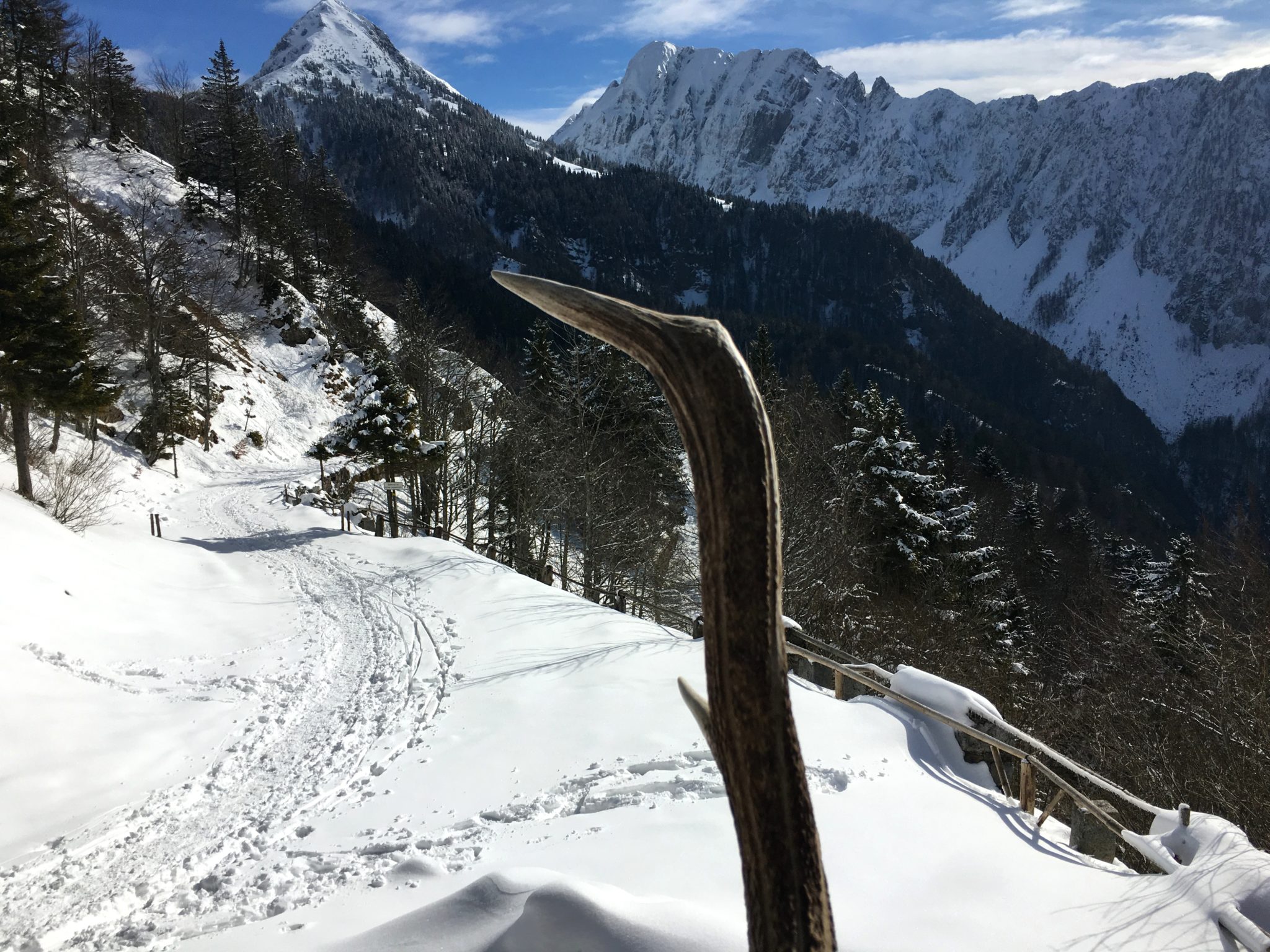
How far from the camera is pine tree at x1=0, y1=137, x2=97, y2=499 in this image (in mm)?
14695

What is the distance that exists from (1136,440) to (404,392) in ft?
490

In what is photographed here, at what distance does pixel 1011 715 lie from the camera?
1903cm

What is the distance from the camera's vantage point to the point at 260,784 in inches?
296

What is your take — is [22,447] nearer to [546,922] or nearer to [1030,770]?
[546,922]

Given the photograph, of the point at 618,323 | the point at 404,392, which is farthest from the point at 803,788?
the point at 404,392

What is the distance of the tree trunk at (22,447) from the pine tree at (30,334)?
2 centimetres

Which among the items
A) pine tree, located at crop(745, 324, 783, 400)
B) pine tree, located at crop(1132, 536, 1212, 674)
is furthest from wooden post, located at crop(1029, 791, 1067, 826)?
pine tree, located at crop(745, 324, 783, 400)

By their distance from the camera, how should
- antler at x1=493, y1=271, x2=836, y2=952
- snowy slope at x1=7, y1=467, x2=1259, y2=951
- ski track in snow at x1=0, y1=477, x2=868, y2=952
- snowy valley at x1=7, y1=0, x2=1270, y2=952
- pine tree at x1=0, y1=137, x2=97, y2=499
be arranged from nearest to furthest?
antler at x1=493, y1=271, x2=836, y2=952, snowy slope at x1=7, y1=467, x2=1259, y2=951, snowy valley at x1=7, y1=0, x2=1270, y2=952, ski track in snow at x1=0, y1=477, x2=868, y2=952, pine tree at x1=0, y1=137, x2=97, y2=499

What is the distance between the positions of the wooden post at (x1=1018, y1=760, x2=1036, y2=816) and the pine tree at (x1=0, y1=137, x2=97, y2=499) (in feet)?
63.1

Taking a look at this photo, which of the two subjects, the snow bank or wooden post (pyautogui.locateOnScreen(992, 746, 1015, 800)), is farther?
wooden post (pyautogui.locateOnScreen(992, 746, 1015, 800))

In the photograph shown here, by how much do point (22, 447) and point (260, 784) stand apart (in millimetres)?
13721

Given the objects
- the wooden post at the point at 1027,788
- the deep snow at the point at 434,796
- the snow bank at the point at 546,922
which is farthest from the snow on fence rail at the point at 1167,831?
the snow bank at the point at 546,922

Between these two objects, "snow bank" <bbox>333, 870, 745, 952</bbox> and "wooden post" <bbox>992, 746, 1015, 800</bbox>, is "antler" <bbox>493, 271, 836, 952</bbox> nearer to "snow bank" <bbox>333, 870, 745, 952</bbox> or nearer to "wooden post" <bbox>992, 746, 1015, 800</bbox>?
"snow bank" <bbox>333, 870, 745, 952</bbox>

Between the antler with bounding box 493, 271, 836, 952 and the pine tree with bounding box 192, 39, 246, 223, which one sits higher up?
the pine tree with bounding box 192, 39, 246, 223
